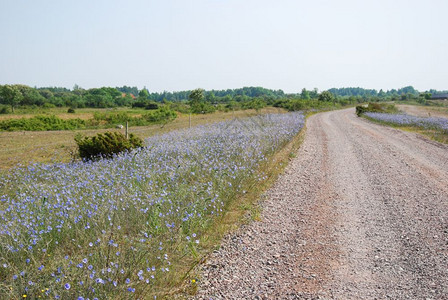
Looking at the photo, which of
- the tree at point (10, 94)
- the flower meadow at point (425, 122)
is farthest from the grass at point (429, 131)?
the tree at point (10, 94)

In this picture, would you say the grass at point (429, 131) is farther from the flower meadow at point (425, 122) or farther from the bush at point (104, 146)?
the bush at point (104, 146)

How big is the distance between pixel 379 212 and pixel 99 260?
210 inches

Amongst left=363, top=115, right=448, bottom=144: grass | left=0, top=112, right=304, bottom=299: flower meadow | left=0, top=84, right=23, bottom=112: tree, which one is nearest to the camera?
left=0, top=112, right=304, bottom=299: flower meadow

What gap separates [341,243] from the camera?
18.0ft

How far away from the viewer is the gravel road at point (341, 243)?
422 cm

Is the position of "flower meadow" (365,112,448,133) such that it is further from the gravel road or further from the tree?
the tree

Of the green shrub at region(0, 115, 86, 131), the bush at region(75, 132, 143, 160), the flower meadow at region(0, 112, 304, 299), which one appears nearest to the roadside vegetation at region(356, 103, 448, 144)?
the bush at region(75, 132, 143, 160)

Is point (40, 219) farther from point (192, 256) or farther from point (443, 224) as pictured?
point (443, 224)

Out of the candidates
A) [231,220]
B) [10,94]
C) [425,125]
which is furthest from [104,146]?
[10,94]

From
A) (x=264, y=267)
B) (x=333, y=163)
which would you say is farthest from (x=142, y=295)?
(x=333, y=163)

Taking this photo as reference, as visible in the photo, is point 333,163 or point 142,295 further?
point 333,163

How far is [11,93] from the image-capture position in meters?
55.3

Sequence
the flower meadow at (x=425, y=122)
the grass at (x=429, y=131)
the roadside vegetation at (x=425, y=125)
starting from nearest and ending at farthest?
1. the grass at (x=429, y=131)
2. the roadside vegetation at (x=425, y=125)
3. the flower meadow at (x=425, y=122)

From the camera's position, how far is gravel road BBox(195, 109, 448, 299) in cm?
422
